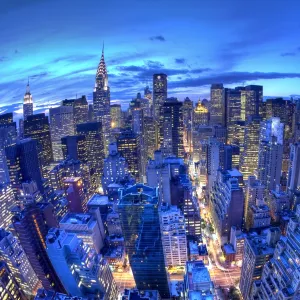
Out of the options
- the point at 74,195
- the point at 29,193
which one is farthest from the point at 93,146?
the point at 29,193

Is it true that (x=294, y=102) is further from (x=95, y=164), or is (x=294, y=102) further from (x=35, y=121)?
(x=35, y=121)

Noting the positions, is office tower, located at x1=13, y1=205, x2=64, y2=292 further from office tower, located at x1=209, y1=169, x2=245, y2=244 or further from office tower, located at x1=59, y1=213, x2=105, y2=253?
office tower, located at x1=209, y1=169, x2=245, y2=244

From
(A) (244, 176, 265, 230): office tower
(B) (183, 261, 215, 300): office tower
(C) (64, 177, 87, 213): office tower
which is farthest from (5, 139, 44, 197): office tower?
(B) (183, 261, 215, 300): office tower

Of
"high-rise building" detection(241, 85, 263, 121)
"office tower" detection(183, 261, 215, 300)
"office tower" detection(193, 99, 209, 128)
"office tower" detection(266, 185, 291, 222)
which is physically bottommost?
"office tower" detection(266, 185, 291, 222)

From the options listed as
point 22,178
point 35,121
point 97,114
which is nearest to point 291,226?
point 22,178

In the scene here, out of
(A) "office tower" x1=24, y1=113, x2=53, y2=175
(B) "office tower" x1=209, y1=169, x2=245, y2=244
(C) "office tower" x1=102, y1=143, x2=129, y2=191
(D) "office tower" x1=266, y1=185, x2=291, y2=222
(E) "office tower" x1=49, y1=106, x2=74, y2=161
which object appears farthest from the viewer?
(E) "office tower" x1=49, y1=106, x2=74, y2=161

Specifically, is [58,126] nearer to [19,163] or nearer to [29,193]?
[19,163]

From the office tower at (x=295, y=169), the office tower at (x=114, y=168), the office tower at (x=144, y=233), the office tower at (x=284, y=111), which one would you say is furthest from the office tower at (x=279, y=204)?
the office tower at (x=284, y=111)
